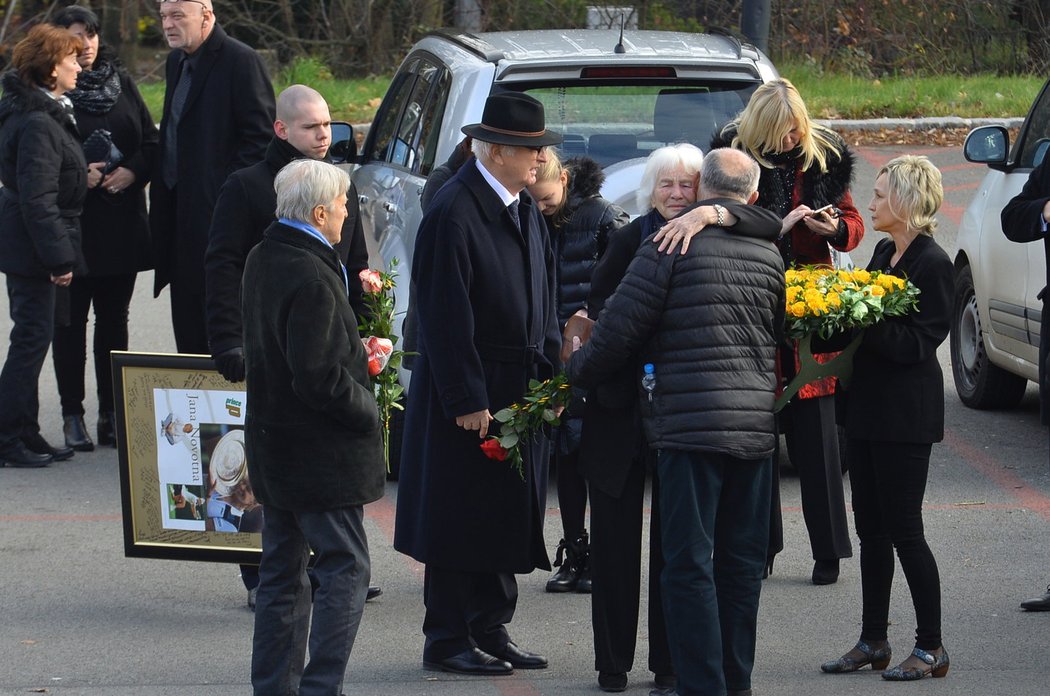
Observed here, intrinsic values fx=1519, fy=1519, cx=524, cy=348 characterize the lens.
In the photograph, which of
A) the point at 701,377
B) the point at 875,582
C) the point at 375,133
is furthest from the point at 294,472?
the point at 375,133

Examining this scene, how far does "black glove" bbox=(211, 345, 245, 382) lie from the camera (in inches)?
210

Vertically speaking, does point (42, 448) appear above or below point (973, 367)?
below

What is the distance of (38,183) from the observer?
7254 millimetres

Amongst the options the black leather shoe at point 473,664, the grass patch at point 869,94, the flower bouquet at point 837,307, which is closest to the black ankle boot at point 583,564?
the black leather shoe at point 473,664

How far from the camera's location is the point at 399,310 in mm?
6996

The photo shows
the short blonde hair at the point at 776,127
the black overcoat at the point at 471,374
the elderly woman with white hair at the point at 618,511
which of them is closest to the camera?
the elderly woman with white hair at the point at 618,511

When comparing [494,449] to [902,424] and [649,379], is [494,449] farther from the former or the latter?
[902,424]

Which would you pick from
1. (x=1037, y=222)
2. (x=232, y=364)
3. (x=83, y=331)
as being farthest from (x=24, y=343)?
(x=1037, y=222)

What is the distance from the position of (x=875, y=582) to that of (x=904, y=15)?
603 inches

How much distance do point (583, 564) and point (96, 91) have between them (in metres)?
3.62

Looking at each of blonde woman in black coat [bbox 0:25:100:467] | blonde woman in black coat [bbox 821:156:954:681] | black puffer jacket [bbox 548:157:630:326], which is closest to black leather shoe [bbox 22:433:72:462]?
blonde woman in black coat [bbox 0:25:100:467]

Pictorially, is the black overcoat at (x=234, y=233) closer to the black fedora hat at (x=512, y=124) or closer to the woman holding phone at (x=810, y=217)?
the black fedora hat at (x=512, y=124)

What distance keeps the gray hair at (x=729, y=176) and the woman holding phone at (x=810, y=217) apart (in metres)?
1.13

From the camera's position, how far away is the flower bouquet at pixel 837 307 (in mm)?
4781
